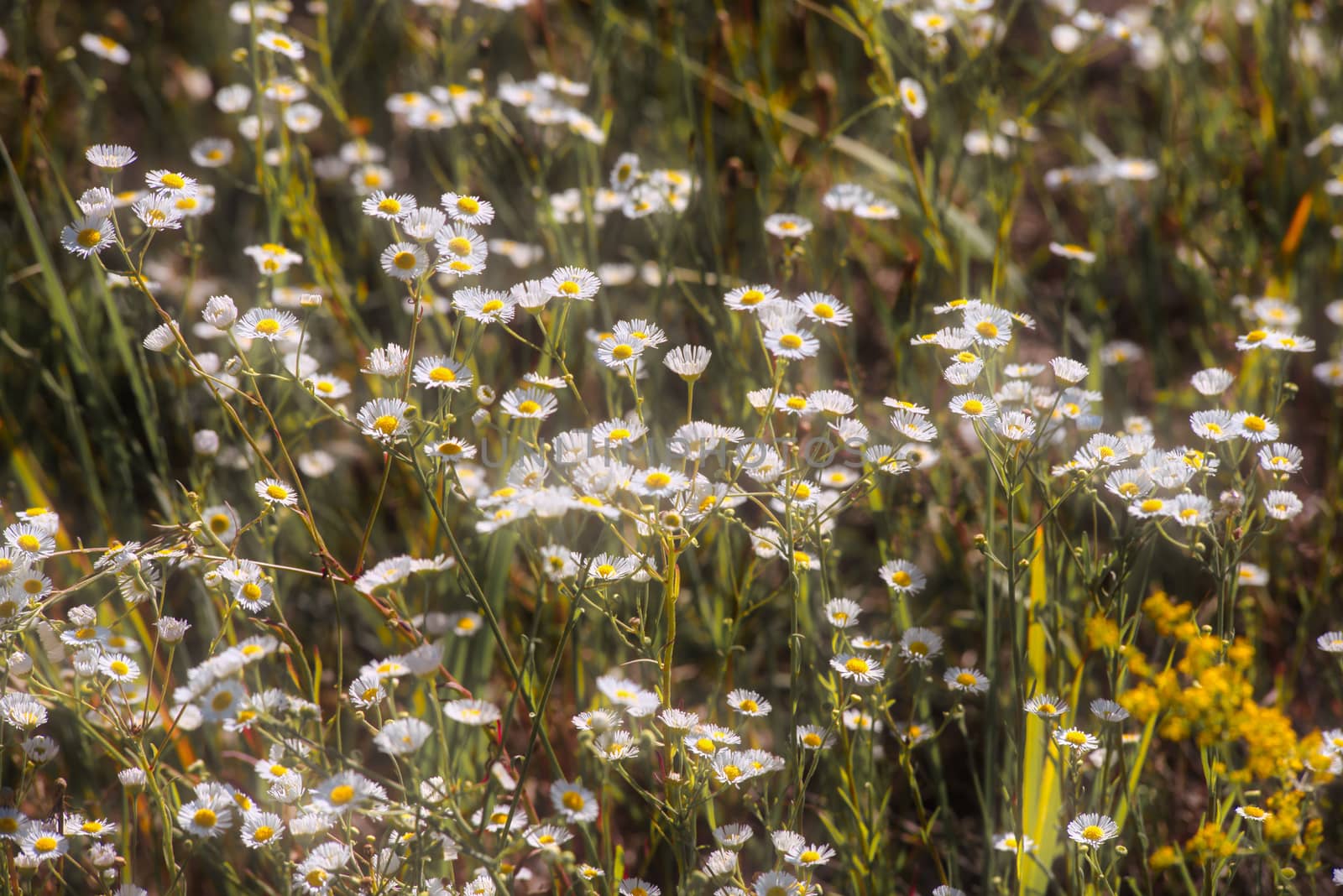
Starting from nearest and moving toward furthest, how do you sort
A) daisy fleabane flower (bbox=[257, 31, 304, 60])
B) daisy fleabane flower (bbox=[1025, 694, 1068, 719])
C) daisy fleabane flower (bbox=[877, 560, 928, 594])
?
daisy fleabane flower (bbox=[1025, 694, 1068, 719]) < daisy fleabane flower (bbox=[877, 560, 928, 594]) < daisy fleabane flower (bbox=[257, 31, 304, 60])

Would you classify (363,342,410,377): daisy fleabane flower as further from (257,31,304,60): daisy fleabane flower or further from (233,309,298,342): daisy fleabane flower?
(257,31,304,60): daisy fleabane flower

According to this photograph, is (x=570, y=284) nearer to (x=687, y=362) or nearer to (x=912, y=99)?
(x=687, y=362)

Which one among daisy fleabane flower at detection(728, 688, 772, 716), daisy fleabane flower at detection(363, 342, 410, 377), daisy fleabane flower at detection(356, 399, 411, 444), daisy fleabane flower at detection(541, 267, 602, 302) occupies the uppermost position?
daisy fleabane flower at detection(541, 267, 602, 302)

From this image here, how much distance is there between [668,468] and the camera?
1.33 m

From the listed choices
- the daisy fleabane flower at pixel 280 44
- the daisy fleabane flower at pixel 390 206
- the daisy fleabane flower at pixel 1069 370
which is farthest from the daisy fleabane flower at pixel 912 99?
the daisy fleabane flower at pixel 280 44

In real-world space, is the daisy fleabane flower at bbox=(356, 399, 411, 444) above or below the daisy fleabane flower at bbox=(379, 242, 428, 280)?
below

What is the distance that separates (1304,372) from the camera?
2.60m

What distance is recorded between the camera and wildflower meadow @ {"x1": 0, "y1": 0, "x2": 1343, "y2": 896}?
1.32 m

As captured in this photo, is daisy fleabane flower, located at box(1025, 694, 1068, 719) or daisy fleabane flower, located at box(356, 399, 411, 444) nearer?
daisy fleabane flower, located at box(356, 399, 411, 444)

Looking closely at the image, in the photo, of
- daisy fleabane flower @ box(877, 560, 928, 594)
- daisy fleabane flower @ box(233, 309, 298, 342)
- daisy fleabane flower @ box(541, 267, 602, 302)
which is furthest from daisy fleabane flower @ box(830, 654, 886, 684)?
daisy fleabane flower @ box(233, 309, 298, 342)

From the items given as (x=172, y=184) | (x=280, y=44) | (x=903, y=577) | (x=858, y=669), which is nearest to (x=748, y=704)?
(x=858, y=669)

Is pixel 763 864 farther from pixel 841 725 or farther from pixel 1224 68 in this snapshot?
pixel 1224 68

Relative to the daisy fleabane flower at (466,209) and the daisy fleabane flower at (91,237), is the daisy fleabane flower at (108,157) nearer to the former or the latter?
the daisy fleabane flower at (91,237)

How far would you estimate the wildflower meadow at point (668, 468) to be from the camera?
132 cm
